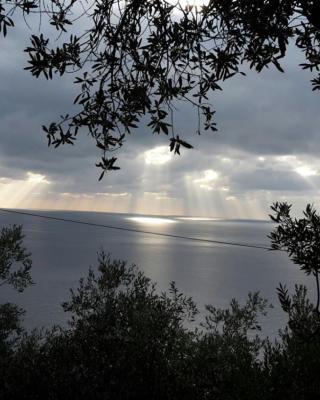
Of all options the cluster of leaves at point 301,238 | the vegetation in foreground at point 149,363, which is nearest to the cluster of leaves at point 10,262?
the vegetation in foreground at point 149,363

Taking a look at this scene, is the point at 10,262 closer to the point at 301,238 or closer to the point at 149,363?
the point at 149,363

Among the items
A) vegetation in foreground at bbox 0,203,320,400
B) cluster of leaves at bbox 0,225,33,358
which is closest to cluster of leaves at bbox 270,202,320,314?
vegetation in foreground at bbox 0,203,320,400

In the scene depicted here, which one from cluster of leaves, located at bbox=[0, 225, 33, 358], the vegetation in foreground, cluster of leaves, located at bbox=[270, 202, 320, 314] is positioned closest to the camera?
cluster of leaves, located at bbox=[270, 202, 320, 314]

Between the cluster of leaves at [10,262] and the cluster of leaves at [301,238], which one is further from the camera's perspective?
the cluster of leaves at [10,262]

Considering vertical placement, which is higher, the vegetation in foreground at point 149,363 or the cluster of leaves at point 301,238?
the cluster of leaves at point 301,238

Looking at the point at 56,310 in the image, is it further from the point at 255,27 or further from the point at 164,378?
the point at 255,27

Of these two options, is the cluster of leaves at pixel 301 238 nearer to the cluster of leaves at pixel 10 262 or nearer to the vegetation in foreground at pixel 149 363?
the vegetation in foreground at pixel 149 363

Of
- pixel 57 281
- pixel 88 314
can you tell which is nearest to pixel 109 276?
pixel 88 314

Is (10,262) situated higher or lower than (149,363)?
higher

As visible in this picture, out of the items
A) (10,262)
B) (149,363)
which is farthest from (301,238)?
(10,262)

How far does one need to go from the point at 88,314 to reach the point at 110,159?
491 inches

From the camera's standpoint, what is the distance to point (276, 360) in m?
12.1

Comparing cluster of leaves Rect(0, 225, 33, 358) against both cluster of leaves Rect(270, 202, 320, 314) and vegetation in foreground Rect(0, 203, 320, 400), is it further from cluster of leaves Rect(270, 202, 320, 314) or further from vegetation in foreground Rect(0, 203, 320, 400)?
cluster of leaves Rect(270, 202, 320, 314)

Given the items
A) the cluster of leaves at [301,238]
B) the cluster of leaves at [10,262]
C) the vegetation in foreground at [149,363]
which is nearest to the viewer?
the cluster of leaves at [301,238]
